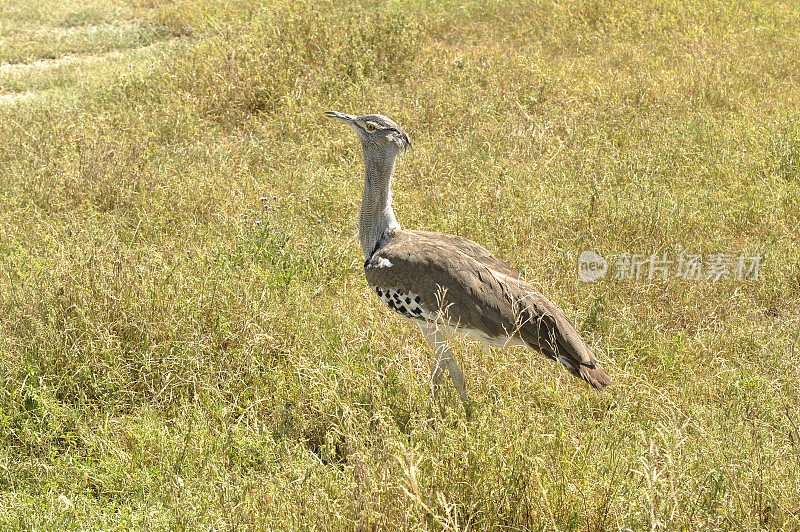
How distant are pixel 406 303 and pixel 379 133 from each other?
2.89 feet

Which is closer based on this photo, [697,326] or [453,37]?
[697,326]

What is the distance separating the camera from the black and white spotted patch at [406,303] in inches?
123

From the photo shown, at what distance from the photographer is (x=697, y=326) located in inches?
145

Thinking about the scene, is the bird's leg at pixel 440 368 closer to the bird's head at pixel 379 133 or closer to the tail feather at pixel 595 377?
the tail feather at pixel 595 377

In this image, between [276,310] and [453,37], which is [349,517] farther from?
[453,37]

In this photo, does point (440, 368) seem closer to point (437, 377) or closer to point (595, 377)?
point (437, 377)

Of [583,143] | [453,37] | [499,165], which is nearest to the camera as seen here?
[499,165]

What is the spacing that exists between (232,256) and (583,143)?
2866 mm

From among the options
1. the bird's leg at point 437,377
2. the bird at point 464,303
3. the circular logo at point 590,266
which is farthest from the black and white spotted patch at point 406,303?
the circular logo at point 590,266

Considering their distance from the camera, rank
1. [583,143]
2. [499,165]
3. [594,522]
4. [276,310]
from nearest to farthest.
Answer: [594,522] → [276,310] → [499,165] → [583,143]

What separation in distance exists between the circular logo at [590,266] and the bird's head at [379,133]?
131 cm

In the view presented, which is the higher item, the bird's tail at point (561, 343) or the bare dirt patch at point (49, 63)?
the bird's tail at point (561, 343)

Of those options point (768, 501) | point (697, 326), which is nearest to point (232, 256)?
point (697, 326)

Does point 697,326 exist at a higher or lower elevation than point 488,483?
lower
